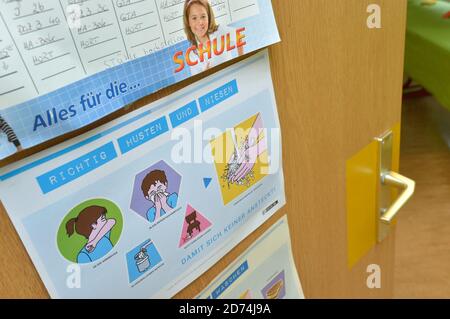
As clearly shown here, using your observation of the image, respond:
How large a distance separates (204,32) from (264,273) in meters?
0.34

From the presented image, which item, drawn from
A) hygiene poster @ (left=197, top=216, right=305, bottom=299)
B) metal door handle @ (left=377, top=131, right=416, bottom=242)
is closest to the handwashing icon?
hygiene poster @ (left=197, top=216, right=305, bottom=299)

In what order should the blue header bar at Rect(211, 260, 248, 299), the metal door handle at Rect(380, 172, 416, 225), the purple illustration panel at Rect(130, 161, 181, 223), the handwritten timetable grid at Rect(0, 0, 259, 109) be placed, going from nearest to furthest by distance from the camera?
the handwritten timetable grid at Rect(0, 0, 259, 109) < the purple illustration panel at Rect(130, 161, 181, 223) < the blue header bar at Rect(211, 260, 248, 299) < the metal door handle at Rect(380, 172, 416, 225)

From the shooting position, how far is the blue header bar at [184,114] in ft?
1.24

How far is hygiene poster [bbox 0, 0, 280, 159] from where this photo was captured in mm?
268

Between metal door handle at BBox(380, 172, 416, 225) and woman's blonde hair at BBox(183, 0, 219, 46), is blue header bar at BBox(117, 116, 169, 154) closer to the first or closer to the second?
woman's blonde hair at BBox(183, 0, 219, 46)

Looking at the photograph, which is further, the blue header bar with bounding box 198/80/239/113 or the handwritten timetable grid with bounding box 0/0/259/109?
the blue header bar with bounding box 198/80/239/113

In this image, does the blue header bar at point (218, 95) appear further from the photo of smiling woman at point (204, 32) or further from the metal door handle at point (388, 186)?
the metal door handle at point (388, 186)

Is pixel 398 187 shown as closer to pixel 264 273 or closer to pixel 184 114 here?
pixel 264 273

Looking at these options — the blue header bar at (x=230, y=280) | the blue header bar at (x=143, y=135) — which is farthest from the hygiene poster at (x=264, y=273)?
the blue header bar at (x=143, y=135)

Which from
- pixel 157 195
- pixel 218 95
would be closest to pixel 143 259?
pixel 157 195

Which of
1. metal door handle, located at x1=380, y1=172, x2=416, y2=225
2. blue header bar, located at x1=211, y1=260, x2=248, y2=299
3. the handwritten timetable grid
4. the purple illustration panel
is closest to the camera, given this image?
the handwritten timetable grid

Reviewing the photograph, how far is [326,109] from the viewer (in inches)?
21.2

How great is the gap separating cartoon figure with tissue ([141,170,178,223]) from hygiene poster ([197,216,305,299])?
0.45 feet

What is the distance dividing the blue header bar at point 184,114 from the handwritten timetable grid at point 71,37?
63 mm
